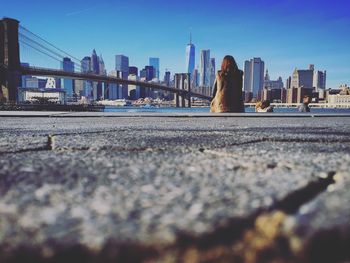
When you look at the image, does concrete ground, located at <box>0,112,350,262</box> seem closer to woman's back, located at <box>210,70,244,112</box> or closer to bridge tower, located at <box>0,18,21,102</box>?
woman's back, located at <box>210,70,244,112</box>

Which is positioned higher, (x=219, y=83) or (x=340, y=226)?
(x=219, y=83)

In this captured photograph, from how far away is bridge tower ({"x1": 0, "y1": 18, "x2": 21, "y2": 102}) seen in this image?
3195 cm

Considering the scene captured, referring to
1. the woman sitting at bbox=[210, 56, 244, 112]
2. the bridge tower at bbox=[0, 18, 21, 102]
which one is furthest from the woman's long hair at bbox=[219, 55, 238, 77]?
the bridge tower at bbox=[0, 18, 21, 102]

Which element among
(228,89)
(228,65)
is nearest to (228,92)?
(228,89)

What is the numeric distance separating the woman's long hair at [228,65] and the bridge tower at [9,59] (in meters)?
26.7

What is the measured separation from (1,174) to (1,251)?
0.31 meters

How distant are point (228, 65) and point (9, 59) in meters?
29.2

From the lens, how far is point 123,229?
29 cm

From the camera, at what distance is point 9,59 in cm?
3262

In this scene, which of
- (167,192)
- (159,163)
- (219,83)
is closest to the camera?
(167,192)

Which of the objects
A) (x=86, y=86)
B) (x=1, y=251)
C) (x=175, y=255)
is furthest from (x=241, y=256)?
(x=86, y=86)

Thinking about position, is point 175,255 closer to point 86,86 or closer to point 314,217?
point 314,217

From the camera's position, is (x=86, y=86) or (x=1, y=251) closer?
(x=1, y=251)

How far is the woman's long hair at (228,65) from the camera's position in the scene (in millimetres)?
10164
